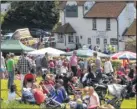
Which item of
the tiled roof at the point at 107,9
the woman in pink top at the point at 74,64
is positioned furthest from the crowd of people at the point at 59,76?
the tiled roof at the point at 107,9

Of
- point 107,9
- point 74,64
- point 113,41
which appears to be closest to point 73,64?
point 74,64

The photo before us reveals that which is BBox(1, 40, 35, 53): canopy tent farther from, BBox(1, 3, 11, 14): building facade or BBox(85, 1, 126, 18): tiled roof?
BBox(1, 3, 11, 14): building facade

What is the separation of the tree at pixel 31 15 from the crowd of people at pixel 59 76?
4.47 feet

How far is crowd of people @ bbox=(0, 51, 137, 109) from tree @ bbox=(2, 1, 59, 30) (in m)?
1.36

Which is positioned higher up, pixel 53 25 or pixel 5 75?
pixel 53 25

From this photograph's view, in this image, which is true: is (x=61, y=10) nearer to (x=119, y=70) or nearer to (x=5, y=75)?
(x=119, y=70)

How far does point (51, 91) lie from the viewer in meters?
10.2

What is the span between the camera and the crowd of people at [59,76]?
9242mm

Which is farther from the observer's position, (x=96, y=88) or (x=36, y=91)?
(x=96, y=88)

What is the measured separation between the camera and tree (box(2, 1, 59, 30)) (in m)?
7.62

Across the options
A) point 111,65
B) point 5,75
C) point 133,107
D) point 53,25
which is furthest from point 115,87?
point 5,75

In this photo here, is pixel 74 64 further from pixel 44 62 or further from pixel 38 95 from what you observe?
pixel 38 95

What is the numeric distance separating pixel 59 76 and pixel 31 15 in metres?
4.16

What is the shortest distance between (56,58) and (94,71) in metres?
3.78
